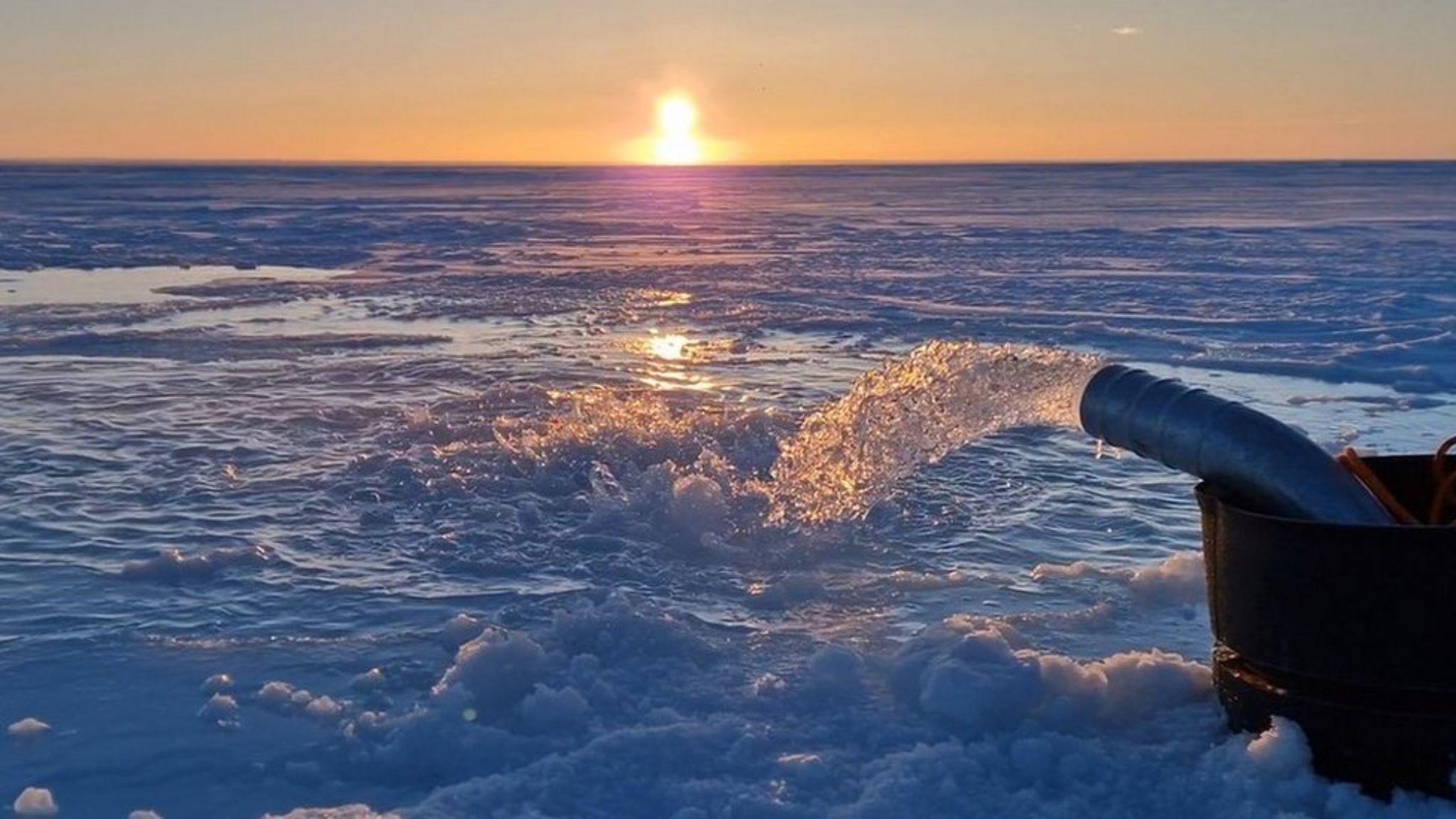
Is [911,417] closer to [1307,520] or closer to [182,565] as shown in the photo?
[1307,520]

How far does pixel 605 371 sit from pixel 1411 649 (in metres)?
7.77

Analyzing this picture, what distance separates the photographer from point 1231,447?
3.74m

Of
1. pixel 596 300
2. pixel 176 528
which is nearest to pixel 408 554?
pixel 176 528

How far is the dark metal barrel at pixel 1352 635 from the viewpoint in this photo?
3389 millimetres

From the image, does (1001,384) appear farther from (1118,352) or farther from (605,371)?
(1118,352)

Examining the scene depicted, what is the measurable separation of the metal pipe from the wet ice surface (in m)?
0.57

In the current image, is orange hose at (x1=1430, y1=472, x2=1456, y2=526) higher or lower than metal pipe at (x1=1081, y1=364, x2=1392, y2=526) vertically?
lower

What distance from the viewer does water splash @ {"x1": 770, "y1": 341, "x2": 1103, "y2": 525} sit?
527 centimetres

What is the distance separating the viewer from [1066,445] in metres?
8.12

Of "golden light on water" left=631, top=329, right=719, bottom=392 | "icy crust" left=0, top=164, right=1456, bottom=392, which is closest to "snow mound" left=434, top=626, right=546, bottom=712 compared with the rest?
"golden light on water" left=631, top=329, right=719, bottom=392

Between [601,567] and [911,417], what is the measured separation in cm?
144

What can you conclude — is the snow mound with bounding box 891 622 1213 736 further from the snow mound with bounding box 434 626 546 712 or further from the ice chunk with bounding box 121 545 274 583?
the ice chunk with bounding box 121 545 274 583

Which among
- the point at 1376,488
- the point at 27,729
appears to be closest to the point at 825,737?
the point at 1376,488

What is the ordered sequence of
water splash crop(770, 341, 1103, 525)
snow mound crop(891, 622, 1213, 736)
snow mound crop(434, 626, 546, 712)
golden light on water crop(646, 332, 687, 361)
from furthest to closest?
golden light on water crop(646, 332, 687, 361), water splash crop(770, 341, 1103, 525), snow mound crop(434, 626, 546, 712), snow mound crop(891, 622, 1213, 736)
